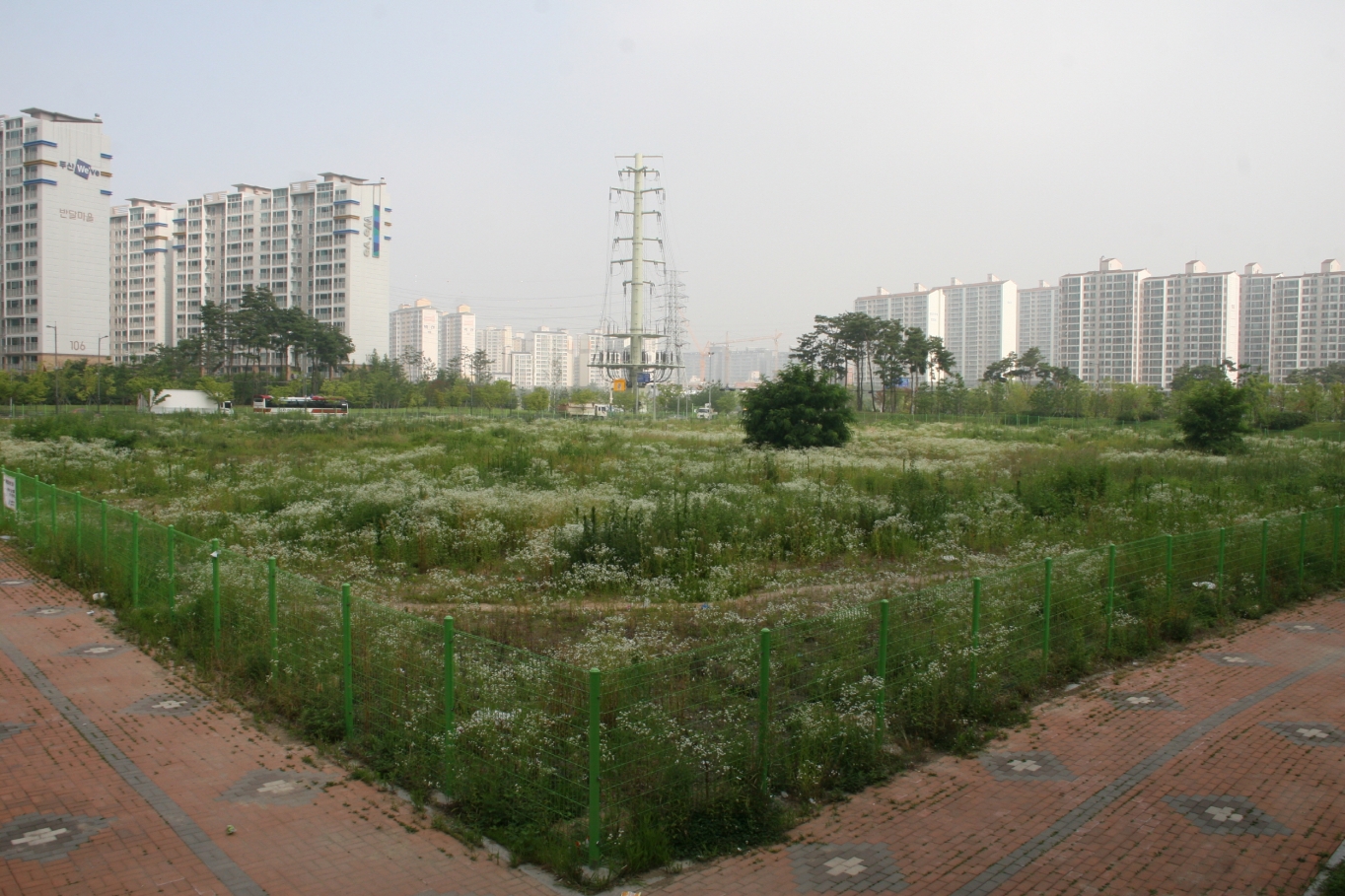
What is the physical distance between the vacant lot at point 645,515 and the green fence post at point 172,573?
7.89 feet

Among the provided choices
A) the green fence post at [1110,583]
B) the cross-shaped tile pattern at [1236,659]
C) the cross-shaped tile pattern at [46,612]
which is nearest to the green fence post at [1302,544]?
the cross-shaped tile pattern at [1236,659]

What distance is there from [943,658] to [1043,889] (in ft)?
10.4

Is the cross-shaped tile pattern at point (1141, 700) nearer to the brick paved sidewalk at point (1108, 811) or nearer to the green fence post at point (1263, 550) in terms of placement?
the brick paved sidewalk at point (1108, 811)

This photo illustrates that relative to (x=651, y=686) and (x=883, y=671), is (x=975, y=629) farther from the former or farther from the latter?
(x=651, y=686)

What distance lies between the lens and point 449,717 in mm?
7012

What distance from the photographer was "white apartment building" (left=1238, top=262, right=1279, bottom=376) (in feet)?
432

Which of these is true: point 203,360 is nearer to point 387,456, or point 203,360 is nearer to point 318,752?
point 387,456

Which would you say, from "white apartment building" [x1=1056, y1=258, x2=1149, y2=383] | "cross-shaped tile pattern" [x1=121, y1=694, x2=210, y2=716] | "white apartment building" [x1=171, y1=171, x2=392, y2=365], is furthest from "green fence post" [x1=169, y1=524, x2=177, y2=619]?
"white apartment building" [x1=1056, y1=258, x2=1149, y2=383]

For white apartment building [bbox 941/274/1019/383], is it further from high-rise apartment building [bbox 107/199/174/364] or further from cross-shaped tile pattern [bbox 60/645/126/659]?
cross-shaped tile pattern [bbox 60/645/126/659]

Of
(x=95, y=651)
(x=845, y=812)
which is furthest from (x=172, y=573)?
(x=845, y=812)

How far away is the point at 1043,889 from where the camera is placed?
5742 mm

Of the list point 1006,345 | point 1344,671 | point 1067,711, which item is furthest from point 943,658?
point 1006,345

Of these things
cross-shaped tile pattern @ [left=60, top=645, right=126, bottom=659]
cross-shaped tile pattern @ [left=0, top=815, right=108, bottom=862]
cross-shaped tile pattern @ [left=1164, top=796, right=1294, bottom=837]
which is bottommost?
cross-shaped tile pattern @ [left=0, top=815, right=108, bottom=862]

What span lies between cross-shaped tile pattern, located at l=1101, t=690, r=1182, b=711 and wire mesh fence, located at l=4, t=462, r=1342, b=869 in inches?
25.7
